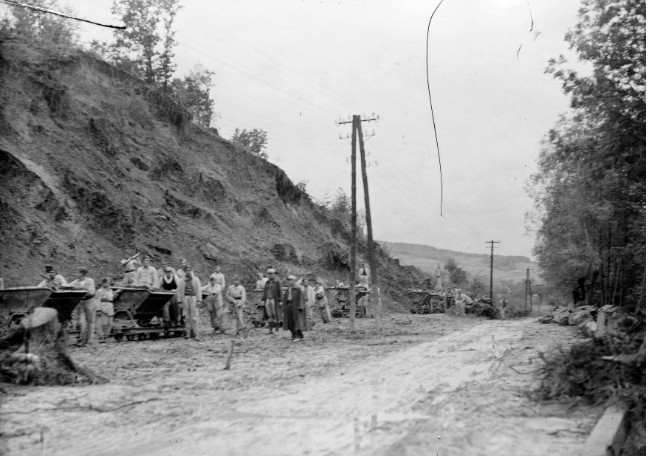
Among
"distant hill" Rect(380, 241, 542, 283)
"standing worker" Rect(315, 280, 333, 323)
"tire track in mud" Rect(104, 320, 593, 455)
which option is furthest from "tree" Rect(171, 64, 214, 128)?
"distant hill" Rect(380, 241, 542, 283)

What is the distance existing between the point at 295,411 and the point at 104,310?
33.5 feet

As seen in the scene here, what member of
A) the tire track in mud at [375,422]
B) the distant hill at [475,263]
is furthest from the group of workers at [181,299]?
the distant hill at [475,263]

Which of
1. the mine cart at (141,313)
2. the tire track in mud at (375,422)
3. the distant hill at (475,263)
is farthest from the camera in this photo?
the distant hill at (475,263)

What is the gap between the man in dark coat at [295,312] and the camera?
18.0m

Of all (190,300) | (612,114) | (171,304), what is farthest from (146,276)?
(612,114)

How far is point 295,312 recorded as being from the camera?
1803 centimetres

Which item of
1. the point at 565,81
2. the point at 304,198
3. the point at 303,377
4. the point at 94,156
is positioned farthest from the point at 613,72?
the point at 304,198

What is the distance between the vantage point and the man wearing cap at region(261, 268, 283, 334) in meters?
20.6

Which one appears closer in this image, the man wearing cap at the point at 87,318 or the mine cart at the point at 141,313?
the man wearing cap at the point at 87,318

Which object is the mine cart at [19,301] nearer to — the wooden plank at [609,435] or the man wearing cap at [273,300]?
the man wearing cap at [273,300]

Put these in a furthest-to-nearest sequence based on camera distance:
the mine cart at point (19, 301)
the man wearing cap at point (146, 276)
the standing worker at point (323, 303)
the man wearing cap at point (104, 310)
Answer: the standing worker at point (323, 303) < the man wearing cap at point (146, 276) < the man wearing cap at point (104, 310) < the mine cart at point (19, 301)

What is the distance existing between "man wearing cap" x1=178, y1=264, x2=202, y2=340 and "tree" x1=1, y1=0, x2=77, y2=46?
59.4ft

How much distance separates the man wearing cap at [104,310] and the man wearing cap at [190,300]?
200cm

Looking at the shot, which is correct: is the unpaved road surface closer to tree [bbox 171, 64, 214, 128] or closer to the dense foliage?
the dense foliage
